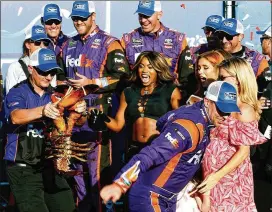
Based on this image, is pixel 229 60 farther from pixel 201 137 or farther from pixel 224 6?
pixel 224 6

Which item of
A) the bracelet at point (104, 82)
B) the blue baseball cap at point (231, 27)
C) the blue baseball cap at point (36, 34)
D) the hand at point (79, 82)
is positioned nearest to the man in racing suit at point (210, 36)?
the blue baseball cap at point (231, 27)

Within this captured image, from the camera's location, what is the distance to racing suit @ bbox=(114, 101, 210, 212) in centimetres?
518

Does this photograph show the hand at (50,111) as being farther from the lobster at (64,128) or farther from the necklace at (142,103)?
the necklace at (142,103)

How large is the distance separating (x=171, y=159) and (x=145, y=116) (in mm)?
2044

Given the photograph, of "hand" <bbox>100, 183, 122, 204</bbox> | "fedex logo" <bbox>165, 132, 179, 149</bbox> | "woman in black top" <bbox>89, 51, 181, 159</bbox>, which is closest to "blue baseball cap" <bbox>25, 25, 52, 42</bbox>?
"woman in black top" <bbox>89, 51, 181, 159</bbox>

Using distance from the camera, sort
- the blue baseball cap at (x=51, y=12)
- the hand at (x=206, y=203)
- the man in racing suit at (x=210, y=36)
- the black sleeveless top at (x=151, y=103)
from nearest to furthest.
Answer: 1. the hand at (x=206, y=203)
2. the black sleeveless top at (x=151, y=103)
3. the man in racing suit at (x=210, y=36)
4. the blue baseball cap at (x=51, y=12)

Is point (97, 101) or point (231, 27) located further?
point (231, 27)

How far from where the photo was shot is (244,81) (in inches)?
249

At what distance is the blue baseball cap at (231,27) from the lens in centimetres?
829

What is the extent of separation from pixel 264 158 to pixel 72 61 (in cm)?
243

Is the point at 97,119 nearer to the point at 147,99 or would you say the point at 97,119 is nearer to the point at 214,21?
the point at 147,99

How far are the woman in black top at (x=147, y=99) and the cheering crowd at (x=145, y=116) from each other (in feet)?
0.03

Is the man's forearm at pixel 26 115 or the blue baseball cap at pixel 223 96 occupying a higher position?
the blue baseball cap at pixel 223 96

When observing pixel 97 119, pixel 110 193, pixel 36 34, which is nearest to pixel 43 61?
pixel 97 119
